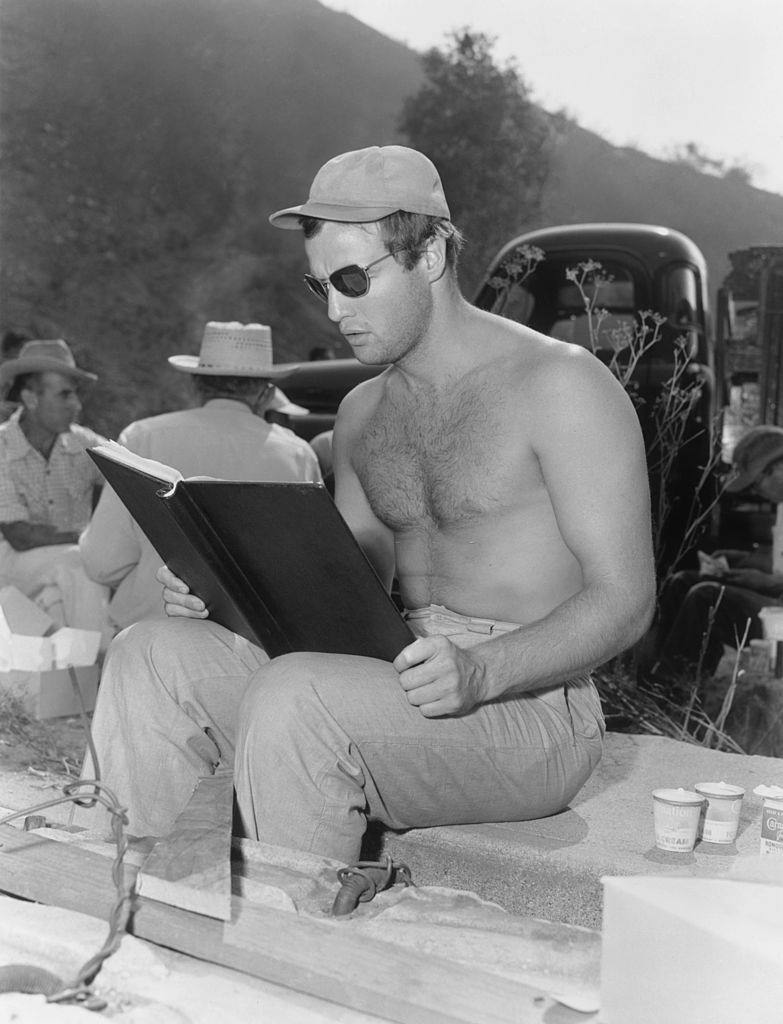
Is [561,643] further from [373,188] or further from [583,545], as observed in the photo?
[373,188]

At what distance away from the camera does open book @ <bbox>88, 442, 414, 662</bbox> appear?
1.89m

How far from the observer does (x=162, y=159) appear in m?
7.56

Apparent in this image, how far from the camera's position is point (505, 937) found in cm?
166

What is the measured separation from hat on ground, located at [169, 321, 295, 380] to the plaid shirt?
119 centimetres

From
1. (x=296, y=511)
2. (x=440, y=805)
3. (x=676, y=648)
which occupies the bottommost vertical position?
(x=676, y=648)

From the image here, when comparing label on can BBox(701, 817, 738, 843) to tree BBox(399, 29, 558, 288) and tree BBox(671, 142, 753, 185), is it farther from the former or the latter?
tree BBox(399, 29, 558, 288)

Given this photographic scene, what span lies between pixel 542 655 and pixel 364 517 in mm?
673

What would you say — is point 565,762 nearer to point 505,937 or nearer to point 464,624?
point 464,624

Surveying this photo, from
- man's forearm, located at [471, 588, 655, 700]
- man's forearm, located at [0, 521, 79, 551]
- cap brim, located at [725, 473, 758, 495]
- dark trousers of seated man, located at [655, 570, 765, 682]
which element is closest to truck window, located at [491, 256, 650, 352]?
cap brim, located at [725, 473, 758, 495]

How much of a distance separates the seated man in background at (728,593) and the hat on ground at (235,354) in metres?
1.51

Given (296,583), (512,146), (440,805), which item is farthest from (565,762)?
(512,146)

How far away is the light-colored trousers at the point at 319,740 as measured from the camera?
6.47 feet

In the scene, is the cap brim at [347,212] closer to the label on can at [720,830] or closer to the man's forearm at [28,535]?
the label on can at [720,830]

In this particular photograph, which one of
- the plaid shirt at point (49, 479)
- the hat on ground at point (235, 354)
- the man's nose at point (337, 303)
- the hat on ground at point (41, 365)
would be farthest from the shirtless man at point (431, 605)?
the hat on ground at point (41, 365)
